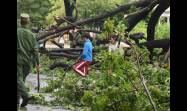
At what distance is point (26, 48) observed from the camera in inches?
338

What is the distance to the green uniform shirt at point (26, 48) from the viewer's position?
27.9ft

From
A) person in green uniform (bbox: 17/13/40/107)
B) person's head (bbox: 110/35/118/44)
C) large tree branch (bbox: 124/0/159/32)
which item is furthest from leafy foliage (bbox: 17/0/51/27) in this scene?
person in green uniform (bbox: 17/13/40/107)

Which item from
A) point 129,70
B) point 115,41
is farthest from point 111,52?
point 115,41

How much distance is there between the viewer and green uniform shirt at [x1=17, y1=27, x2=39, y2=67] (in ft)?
27.9

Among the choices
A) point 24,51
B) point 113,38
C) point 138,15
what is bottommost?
point 24,51

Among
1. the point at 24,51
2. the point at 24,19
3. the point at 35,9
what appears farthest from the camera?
the point at 35,9

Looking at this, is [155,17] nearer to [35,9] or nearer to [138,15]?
[138,15]

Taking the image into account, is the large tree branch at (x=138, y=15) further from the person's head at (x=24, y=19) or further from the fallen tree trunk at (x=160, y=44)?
the person's head at (x=24, y=19)

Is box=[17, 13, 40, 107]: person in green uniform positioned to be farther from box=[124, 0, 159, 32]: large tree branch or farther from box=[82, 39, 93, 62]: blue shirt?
box=[124, 0, 159, 32]: large tree branch

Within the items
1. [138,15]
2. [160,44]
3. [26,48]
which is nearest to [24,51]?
[26,48]
